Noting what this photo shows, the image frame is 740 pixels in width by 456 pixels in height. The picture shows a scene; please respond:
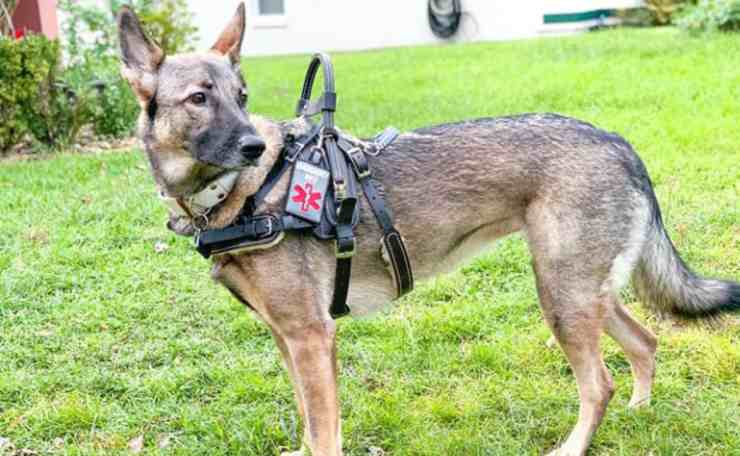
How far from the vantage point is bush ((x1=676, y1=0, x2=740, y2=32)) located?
1273 cm

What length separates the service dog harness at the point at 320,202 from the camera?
10.2 ft

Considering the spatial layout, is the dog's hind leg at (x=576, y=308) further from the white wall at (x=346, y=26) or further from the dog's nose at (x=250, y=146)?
the white wall at (x=346, y=26)

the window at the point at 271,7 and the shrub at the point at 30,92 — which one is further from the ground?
the window at the point at 271,7

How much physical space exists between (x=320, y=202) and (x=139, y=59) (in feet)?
3.12

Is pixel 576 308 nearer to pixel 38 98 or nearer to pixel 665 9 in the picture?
pixel 38 98

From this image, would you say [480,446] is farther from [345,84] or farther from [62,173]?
[345,84]

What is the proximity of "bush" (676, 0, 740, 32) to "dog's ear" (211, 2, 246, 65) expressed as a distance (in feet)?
38.1

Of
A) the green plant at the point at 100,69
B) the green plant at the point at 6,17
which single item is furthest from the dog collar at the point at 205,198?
the green plant at the point at 6,17

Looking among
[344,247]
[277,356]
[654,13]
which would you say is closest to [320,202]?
[344,247]

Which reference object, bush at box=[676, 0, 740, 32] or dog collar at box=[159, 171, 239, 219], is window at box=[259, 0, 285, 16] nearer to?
bush at box=[676, 0, 740, 32]

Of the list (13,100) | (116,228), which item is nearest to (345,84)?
(13,100)

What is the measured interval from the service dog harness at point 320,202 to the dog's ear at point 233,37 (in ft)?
1.18

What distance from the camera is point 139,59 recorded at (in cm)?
316

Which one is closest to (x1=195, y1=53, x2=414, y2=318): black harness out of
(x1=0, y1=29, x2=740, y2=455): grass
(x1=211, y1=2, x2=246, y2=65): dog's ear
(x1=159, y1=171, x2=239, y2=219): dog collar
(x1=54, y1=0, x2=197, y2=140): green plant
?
(x1=159, y1=171, x2=239, y2=219): dog collar
